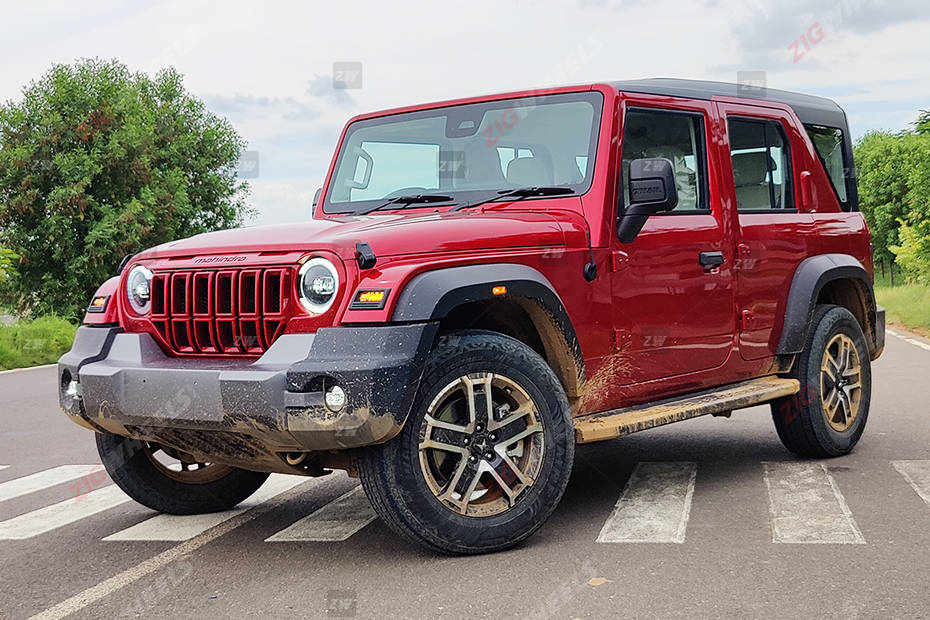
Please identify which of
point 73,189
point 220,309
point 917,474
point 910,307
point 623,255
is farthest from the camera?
point 73,189

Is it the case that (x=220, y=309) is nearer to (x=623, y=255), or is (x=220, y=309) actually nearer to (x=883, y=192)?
(x=623, y=255)

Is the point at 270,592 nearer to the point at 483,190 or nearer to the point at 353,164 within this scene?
the point at 483,190

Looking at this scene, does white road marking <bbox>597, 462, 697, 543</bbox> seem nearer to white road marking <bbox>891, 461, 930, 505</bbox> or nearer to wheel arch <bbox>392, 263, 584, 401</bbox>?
wheel arch <bbox>392, 263, 584, 401</bbox>

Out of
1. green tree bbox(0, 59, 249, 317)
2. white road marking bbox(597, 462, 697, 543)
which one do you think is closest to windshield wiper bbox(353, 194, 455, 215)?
white road marking bbox(597, 462, 697, 543)

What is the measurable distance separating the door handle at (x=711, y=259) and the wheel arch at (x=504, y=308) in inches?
46.0

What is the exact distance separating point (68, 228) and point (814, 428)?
145 ft

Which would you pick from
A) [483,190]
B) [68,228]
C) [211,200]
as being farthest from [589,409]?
[211,200]

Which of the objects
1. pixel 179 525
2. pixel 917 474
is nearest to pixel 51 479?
pixel 179 525

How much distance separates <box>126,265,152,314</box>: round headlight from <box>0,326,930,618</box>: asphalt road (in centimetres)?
113

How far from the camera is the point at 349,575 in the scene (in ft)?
17.2

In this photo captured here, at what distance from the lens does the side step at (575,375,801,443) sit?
5.96 meters

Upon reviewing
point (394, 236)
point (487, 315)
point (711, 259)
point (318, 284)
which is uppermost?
point (394, 236)

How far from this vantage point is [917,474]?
725 cm

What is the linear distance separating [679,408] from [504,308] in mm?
1201
